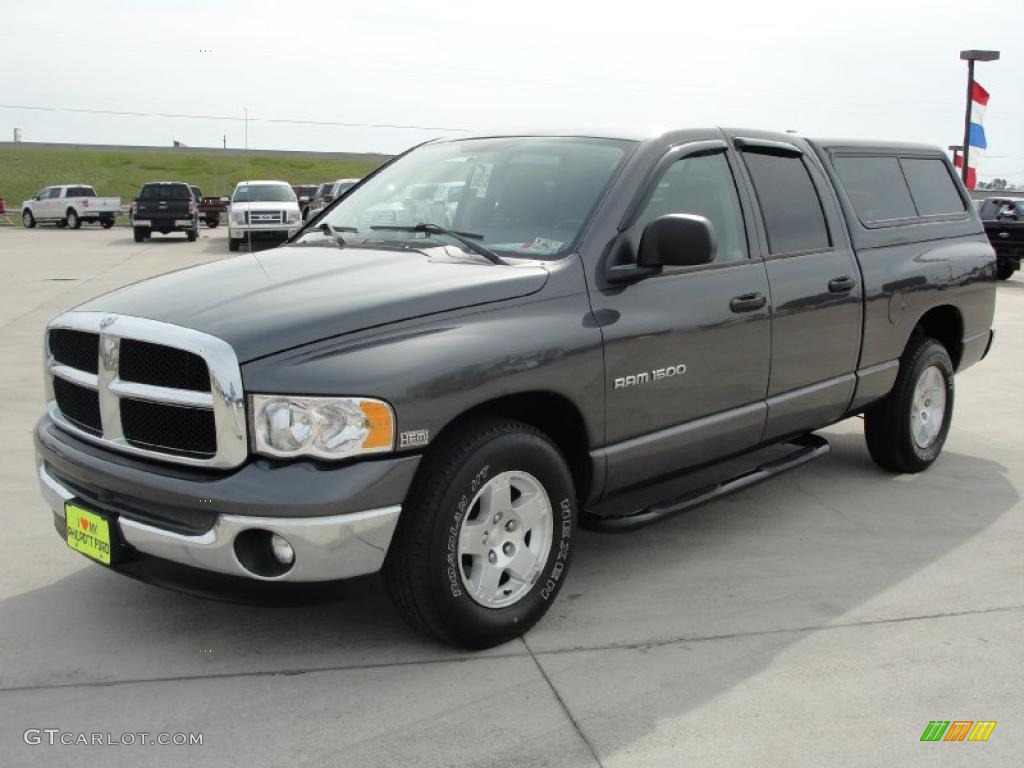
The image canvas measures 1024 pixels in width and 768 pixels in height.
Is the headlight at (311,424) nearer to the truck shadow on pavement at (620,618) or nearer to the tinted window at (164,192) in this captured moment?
the truck shadow on pavement at (620,618)

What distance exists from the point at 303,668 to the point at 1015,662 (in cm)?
251

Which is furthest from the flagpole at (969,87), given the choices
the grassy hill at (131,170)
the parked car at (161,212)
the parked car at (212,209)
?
the grassy hill at (131,170)

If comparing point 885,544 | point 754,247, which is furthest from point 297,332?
point 885,544

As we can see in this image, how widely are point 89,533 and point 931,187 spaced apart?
203 inches

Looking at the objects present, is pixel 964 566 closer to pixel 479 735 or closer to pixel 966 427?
pixel 479 735

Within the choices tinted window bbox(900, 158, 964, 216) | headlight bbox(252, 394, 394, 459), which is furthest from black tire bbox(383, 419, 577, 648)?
tinted window bbox(900, 158, 964, 216)

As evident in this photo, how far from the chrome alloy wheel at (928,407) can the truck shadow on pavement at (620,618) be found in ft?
2.92

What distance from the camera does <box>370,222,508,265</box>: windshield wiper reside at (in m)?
4.25

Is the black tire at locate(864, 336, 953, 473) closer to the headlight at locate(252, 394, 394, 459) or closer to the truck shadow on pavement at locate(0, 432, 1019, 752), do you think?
the truck shadow on pavement at locate(0, 432, 1019, 752)

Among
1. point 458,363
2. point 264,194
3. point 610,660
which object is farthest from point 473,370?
point 264,194

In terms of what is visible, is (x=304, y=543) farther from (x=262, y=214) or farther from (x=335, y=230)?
(x=262, y=214)

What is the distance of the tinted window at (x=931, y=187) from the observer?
6.43 metres

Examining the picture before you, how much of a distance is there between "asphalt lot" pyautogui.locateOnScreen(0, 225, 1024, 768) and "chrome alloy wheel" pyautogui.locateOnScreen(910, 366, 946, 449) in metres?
0.83

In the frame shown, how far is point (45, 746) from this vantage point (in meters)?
3.25
